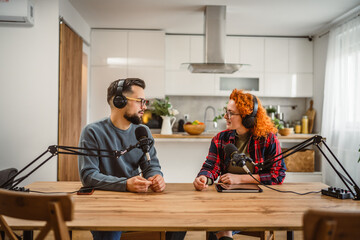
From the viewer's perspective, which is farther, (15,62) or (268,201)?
(15,62)

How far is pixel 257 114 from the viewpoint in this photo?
2164 mm

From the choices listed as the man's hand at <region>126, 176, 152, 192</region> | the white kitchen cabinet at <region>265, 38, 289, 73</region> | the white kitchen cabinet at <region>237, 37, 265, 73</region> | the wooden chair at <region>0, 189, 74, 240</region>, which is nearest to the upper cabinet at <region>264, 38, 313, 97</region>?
the white kitchen cabinet at <region>265, 38, 289, 73</region>

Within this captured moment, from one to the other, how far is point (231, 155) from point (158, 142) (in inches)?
98.6

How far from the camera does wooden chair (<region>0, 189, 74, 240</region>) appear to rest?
3.17 feet

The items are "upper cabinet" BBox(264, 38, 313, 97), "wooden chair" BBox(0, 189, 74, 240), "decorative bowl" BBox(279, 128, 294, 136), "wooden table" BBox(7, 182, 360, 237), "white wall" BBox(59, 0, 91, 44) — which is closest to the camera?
"wooden chair" BBox(0, 189, 74, 240)

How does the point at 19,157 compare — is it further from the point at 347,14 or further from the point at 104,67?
the point at 347,14

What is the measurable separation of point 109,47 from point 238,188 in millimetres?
3929

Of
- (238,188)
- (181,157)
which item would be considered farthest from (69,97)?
(238,188)

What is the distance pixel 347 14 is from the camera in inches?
160

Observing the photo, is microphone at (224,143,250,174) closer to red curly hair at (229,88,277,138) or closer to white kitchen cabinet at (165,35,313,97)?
red curly hair at (229,88,277,138)

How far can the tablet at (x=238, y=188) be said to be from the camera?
1691 millimetres

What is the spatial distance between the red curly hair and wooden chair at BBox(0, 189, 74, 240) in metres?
1.43

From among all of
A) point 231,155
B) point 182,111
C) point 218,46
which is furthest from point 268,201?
point 182,111

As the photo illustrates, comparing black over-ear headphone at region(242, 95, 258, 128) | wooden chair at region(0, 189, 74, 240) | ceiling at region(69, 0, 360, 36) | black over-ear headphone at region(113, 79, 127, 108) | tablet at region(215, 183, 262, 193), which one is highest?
ceiling at region(69, 0, 360, 36)
